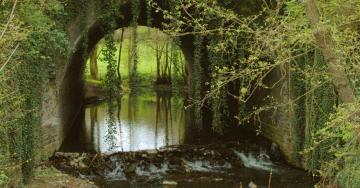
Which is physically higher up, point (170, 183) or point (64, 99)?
point (64, 99)

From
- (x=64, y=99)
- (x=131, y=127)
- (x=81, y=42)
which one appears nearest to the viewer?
(x=81, y=42)

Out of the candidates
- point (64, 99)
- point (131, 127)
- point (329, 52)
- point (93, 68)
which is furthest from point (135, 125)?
point (329, 52)

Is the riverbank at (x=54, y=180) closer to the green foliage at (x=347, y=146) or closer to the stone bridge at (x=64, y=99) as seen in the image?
the stone bridge at (x=64, y=99)

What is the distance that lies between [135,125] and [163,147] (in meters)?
4.86

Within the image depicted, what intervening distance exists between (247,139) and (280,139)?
4.50 feet

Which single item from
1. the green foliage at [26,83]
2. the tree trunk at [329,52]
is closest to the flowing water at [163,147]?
the green foliage at [26,83]

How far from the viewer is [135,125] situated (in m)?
18.0

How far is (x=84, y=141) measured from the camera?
15180 millimetres

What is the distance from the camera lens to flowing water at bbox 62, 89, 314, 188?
11227 millimetres

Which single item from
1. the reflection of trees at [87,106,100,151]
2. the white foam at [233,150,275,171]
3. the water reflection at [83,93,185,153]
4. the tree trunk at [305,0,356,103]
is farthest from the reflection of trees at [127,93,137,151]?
the tree trunk at [305,0,356,103]

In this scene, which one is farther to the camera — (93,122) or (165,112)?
(165,112)

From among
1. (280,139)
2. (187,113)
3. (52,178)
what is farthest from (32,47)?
(187,113)

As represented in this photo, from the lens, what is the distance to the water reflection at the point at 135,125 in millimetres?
14688

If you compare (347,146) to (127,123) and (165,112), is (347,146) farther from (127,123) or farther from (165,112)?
(165,112)
